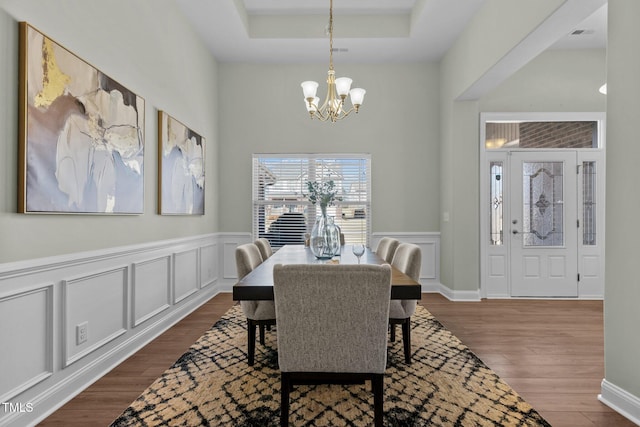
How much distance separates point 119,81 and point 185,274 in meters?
2.07

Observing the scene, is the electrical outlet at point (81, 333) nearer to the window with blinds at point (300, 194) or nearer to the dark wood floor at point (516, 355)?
the dark wood floor at point (516, 355)

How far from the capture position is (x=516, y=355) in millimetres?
2980

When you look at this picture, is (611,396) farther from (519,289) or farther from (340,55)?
(340,55)

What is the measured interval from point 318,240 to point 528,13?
236 centimetres

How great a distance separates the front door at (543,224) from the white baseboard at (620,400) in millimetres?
2916

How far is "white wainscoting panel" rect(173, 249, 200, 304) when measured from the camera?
3859 mm

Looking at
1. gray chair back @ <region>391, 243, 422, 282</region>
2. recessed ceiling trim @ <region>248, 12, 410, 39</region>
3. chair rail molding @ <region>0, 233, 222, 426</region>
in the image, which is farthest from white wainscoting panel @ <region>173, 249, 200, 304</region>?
recessed ceiling trim @ <region>248, 12, 410, 39</region>

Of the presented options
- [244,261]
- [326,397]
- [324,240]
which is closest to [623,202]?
[324,240]

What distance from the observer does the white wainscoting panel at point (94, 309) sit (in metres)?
2.25

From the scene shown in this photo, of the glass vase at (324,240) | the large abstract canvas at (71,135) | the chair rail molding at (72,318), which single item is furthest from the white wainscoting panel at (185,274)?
the glass vase at (324,240)

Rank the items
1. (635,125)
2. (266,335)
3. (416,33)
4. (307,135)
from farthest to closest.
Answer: (307,135) < (416,33) < (266,335) < (635,125)

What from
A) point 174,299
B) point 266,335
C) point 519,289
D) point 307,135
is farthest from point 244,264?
point 519,289

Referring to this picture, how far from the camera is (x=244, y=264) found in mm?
2525

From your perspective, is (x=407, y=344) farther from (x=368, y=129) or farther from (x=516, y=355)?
(x=368, y=129)
